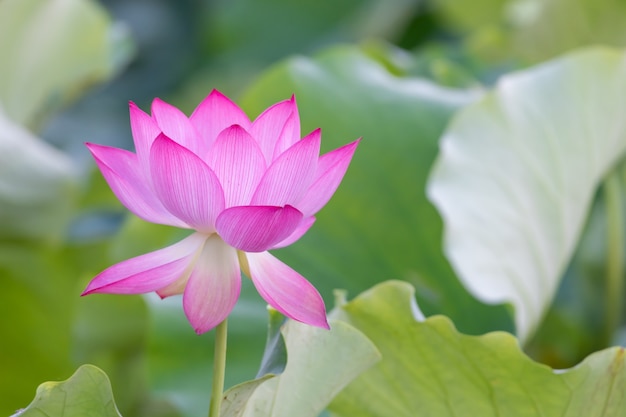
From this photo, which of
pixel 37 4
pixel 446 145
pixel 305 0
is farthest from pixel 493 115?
pixel 305 0

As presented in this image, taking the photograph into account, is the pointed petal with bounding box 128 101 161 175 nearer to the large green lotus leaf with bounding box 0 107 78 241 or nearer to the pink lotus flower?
the pink lotus flower

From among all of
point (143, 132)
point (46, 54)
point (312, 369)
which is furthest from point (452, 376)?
point (46, 54)

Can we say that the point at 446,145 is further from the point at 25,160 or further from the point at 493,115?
the point at 25,160

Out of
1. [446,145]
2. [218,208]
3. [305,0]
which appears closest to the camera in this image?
[218,208]

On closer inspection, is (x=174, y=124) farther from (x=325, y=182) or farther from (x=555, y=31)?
(x=555, y=31)

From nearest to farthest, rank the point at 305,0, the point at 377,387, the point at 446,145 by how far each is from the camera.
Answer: the point at 377,387, the point at 446,145, the point at 305,0

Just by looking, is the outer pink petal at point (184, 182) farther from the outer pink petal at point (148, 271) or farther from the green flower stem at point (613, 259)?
the green flower stem at point (613, 259)
